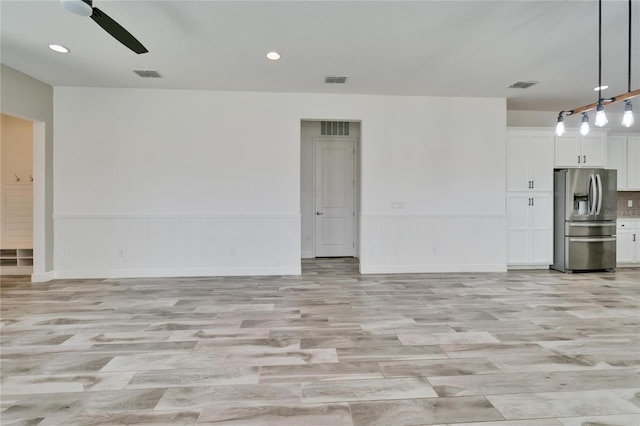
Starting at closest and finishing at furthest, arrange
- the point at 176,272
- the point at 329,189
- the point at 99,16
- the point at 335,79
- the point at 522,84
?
the point at 99,16, the point at 335,79, the point at 522,84, the point at 176,272, the point at 329,189

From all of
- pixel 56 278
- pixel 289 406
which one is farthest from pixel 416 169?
pixel 56 278

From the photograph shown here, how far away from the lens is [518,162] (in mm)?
5539

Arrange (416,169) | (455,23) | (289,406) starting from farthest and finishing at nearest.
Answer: (416,169) < (455,23) < (289,406)

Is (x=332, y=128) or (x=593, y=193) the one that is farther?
(x=332, y=128)

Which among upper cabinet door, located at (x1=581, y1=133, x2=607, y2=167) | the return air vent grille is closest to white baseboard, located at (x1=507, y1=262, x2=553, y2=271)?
upper cabinet door, located at (x1=581, y1=133, x2=607, y2=167)

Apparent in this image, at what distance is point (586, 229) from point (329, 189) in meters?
4.74

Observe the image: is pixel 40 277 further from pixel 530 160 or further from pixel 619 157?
pixel 619 157

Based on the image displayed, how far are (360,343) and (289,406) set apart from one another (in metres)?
0.97

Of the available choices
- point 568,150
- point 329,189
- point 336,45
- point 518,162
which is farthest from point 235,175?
point 568,150

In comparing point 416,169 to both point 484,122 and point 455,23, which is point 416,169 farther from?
point 455,23

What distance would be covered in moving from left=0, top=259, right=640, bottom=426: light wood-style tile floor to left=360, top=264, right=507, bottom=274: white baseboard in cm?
103

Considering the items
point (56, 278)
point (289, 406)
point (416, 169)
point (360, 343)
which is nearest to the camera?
point (289, 406)

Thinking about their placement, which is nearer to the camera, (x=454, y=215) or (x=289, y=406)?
(x=289, y=406)

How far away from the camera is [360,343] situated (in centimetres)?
268
